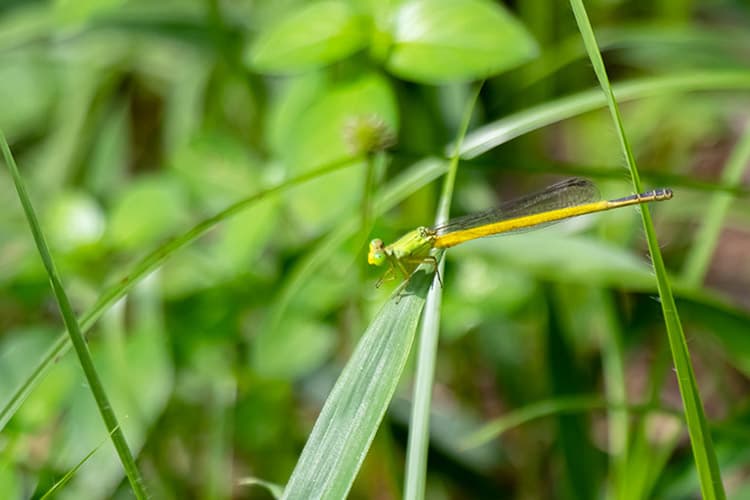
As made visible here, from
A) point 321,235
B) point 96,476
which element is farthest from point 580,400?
point 96,476

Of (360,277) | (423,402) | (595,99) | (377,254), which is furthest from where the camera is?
(360,277)

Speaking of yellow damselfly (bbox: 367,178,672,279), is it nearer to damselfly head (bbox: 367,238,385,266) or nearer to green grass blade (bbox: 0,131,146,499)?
damselfly head (bbox: 367,238,385,266)

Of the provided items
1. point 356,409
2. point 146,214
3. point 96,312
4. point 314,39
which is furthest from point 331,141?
point 356,409

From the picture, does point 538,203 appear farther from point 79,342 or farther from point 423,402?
point 79,342

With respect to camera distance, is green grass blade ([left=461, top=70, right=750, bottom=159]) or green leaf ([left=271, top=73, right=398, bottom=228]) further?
green leaf ([left=271, top=73, right=398, bottom=228])

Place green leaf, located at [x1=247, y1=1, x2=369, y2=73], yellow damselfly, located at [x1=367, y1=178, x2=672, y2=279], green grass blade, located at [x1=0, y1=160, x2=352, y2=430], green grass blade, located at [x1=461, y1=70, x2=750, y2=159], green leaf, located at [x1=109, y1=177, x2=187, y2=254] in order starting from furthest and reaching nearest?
green leaf, located at [x1=109, y1=177, x2=187, y2=254] → green leaf, located at [x1=247, y1=1, x2=369, y2=73] → green grass blade, located at [x1=461, y1=70, x2=750, y2=159] → yellow damselfly, located at [x1=367, y1=178, x2=672, y2=279] → green grass blade, located at [x1=0, y1=160, x2=352, y2=430]

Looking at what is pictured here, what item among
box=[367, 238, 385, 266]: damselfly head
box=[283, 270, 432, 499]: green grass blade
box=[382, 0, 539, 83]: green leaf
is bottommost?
box=[283, 270, 432, 499]: green grass blade

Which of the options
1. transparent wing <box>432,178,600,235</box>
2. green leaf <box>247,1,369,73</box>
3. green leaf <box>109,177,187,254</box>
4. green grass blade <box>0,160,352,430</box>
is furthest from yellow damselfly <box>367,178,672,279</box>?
green leaf <box>109,177,187,254</box>
